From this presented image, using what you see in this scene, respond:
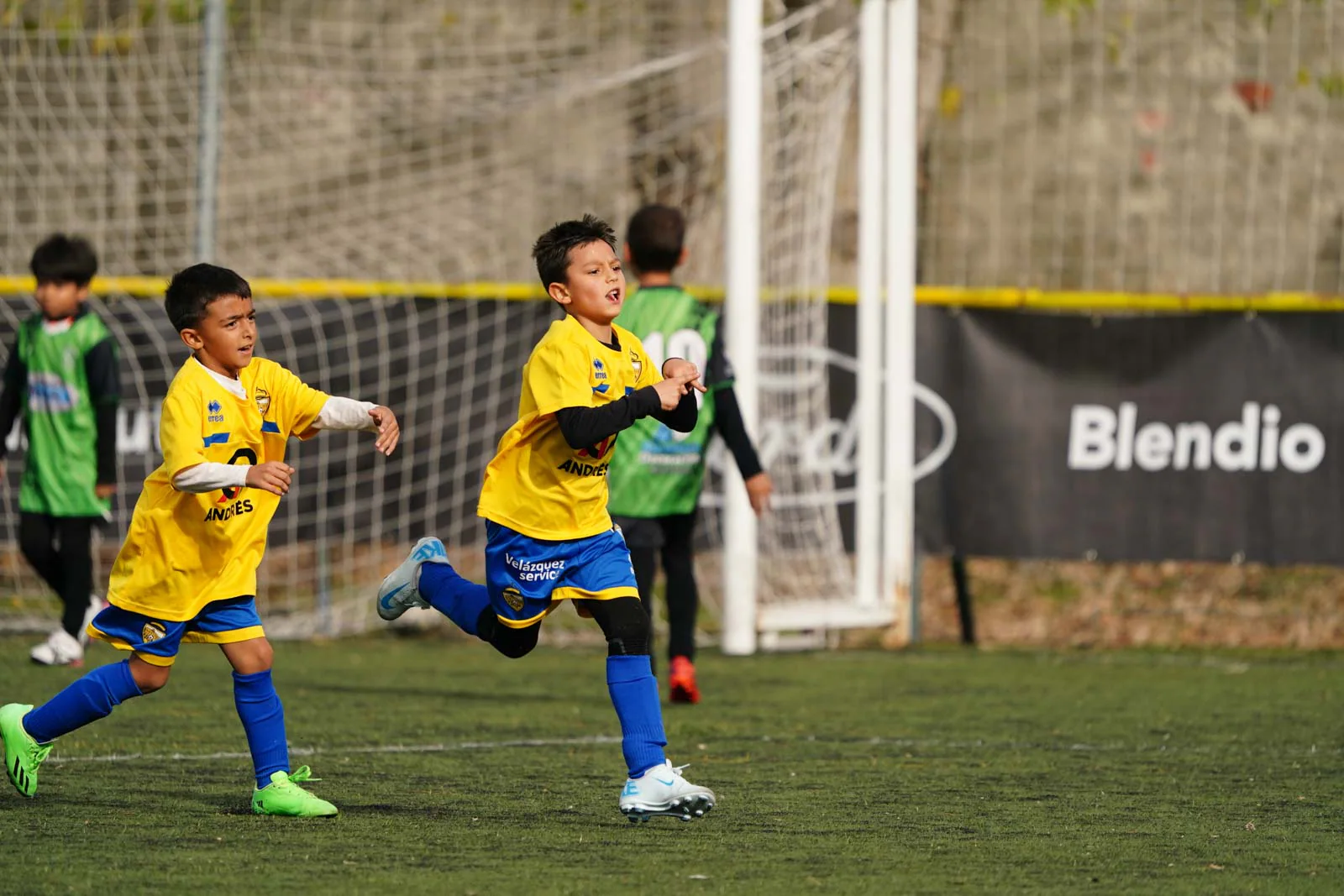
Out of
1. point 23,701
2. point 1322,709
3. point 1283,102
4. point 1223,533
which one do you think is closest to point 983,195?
point 1283,102

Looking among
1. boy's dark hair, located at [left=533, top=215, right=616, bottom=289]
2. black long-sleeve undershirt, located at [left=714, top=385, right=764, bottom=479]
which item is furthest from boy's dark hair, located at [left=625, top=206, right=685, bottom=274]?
boy's dark hair, located at [left=533, top=215, right=616, bottom=289]

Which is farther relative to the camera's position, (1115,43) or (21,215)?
(21,215)

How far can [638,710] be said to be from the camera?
5.02 meters

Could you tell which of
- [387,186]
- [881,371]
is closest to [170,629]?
[881,371]

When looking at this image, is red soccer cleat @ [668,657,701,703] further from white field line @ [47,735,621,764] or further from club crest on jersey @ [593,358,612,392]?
club crest on jersey @ [593,358,612,392]

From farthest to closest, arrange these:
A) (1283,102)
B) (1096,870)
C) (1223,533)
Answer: (1283,102), (1223,533), (1096,870)

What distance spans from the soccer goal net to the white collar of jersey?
5.37 metres

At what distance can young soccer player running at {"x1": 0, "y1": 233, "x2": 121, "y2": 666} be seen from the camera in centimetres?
879

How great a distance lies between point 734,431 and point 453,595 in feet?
7.48

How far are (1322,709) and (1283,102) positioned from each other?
559cm

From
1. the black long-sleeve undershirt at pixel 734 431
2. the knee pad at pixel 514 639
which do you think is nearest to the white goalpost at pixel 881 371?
the black long-sleeve undershirt at pixel 734 431

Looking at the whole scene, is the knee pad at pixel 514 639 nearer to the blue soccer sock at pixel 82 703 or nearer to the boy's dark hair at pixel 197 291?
the blue soccer sock at pixel 82 703

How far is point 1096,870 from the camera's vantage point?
4414 mm

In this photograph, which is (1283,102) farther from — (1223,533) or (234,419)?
(234,419)
